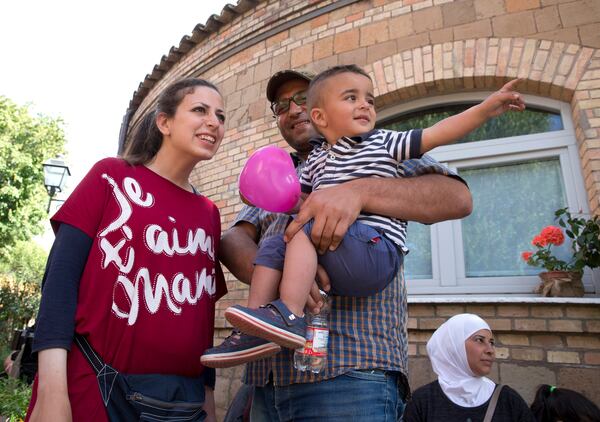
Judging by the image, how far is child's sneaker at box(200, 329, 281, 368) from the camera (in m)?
1.28

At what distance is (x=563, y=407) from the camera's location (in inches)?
115

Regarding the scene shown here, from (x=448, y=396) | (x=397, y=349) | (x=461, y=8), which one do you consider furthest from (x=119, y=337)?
(x=461, y=8)

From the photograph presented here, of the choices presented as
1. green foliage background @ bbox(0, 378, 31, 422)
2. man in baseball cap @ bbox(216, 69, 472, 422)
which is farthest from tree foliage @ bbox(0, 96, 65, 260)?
man in baseball cap @ bbox(216, 69, 472, 422)

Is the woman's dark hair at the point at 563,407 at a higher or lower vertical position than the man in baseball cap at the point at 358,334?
lower

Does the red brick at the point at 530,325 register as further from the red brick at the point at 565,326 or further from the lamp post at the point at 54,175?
the lamp post at the point at 54,175

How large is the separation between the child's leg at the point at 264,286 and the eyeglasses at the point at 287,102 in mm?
1073

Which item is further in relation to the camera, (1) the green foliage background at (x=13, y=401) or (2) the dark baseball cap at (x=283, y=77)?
(1) the green foliage background at (x=13, y=401)

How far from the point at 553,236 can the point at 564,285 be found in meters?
0.40

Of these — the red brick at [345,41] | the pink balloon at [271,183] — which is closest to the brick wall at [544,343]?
the pink balloon at [271,183]

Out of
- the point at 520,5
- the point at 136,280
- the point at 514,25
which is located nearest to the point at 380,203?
the point at 136,280

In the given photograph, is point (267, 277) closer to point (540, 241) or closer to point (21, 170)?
point (540, 241)

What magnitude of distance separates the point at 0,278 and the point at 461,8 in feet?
54.9

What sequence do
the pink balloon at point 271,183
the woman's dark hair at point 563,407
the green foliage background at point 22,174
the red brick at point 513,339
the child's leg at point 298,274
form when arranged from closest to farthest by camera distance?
the child's leg at point 298,274 → the pink balloon at point 271,183 → the woman's dark hair at point 563,407 → the red brick at point 513,339 → the green foliage background at point 22,174

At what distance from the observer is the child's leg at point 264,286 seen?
1447 millimetres
